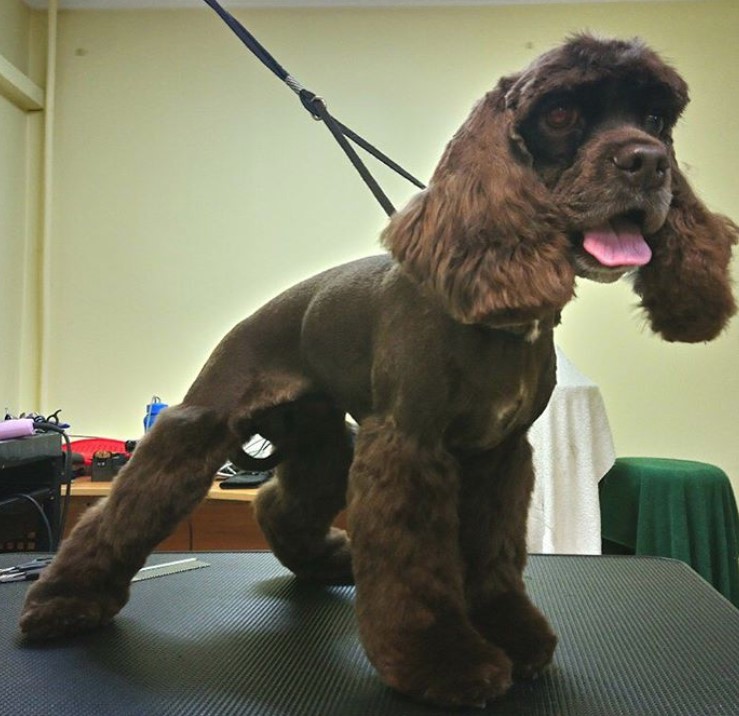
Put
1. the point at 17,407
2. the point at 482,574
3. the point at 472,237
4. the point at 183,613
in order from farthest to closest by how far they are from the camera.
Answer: the point at 17,407 → the point at 183,613 → the point at 482,574 → the point at 472,237

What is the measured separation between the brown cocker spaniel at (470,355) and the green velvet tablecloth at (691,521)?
1.29 metres

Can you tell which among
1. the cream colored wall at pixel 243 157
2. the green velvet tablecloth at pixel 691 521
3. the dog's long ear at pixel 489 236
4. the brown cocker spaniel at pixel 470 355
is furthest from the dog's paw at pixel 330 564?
the cream colored wall at pixel 243 157

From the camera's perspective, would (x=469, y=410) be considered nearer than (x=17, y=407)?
Yes

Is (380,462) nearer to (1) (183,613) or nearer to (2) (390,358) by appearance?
(2) (390,358)

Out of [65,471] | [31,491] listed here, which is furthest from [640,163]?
[65,471]

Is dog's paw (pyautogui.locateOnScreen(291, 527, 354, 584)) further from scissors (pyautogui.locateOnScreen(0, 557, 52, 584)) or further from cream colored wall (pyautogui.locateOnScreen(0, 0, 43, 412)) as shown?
cream colored wall (pyautogui.locateOnScreen(0, 0, 43, 412))

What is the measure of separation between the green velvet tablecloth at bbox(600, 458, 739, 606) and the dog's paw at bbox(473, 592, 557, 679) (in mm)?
1295

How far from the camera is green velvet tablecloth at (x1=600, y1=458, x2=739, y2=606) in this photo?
76.5 inches

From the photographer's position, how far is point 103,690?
711 millimetres

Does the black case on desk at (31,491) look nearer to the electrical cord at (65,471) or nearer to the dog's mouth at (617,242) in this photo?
the electrical cord at (65,471)

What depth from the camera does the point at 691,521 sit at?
77.3 inches

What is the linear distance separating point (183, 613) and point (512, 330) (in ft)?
2.00

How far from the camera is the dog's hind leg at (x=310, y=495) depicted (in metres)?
1.03

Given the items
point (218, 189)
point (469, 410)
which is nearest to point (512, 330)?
point (469, 410)
